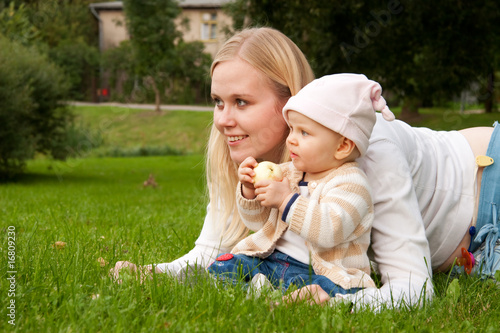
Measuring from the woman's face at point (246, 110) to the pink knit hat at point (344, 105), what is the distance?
376 mm

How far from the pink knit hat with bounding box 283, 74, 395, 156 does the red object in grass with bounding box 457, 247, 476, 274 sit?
969 mm

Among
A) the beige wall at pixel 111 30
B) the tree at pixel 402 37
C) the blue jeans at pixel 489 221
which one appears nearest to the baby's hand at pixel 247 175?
the blue jeans at pixel 489 221

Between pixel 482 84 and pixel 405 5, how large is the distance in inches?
111

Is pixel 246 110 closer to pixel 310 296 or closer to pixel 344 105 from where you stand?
pixel 344 105

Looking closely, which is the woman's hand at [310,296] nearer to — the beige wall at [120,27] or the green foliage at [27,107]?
the green foliage at [27,107]

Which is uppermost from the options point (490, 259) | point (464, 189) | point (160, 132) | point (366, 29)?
point (366, 29)

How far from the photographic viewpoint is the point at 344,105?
2477mm

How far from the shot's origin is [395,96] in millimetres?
13656

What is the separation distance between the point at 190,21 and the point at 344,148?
38238 millimetres

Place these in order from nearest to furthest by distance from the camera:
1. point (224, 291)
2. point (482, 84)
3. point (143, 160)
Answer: point (224, 291) → point (482, 84) → point (143, 160)

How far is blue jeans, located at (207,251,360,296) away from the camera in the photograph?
255cm

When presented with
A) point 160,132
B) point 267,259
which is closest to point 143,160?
point 160,132

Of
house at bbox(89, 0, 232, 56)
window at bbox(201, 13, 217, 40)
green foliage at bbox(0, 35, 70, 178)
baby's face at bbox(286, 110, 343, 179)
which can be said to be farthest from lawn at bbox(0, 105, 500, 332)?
window at bbox(201, 13, 217, 40)

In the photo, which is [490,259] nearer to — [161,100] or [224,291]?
[224,291]
